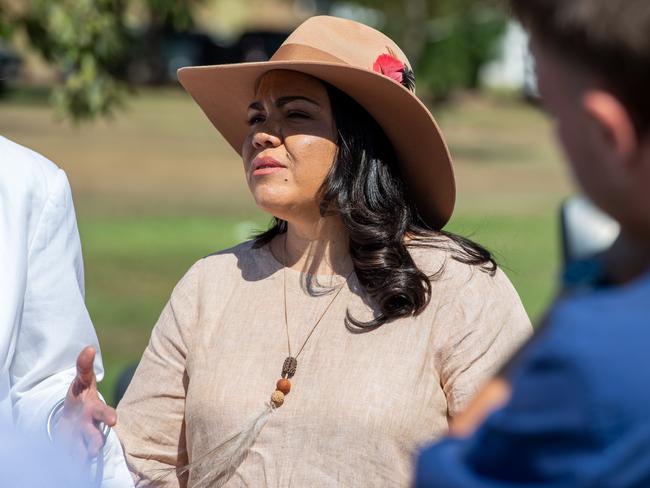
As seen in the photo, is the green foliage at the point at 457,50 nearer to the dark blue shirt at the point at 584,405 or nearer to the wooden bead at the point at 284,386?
the wooden bead at the point at 284,386

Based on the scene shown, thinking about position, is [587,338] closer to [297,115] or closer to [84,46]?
[297,115]

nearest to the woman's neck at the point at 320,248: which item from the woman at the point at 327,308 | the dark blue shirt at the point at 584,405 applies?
the woman at the point at 327,308

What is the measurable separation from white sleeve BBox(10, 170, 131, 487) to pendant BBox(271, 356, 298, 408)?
37cm

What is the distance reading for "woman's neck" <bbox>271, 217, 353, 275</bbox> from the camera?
3146 mm

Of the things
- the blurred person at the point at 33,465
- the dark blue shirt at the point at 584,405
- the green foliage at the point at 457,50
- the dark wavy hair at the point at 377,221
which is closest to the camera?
the dark blue shirt at the point at 584,405

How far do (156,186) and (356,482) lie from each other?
16.8m

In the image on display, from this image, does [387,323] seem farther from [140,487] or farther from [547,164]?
[547,164]

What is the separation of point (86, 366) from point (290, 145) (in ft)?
2.74

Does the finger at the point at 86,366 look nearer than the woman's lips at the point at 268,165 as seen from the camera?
Yes

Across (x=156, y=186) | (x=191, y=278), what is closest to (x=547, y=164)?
(x=156, y=186)

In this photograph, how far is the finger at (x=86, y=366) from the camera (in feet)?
8.00

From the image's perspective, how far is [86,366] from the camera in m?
2.49

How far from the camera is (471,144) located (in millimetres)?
28297

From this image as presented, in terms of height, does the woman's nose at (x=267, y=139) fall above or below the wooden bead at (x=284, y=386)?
above
